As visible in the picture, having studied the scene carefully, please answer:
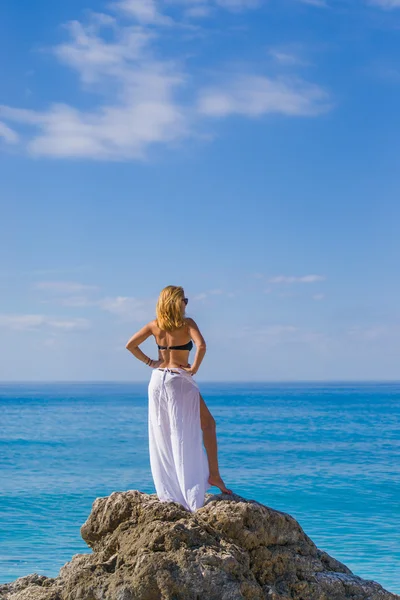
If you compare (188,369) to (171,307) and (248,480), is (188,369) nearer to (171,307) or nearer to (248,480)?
(171,307)

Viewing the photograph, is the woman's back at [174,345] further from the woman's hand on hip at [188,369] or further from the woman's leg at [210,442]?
the woman's leg at [210,442]

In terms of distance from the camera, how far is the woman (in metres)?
6.75

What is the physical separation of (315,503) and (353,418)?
38753 millimetres

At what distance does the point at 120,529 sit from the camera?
6.30 meters

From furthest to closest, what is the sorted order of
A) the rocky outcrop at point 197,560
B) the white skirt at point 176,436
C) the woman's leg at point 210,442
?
the woman's leg at point 210,442
the white skirt at point 176,436
the rocky outcrop at point 197,560

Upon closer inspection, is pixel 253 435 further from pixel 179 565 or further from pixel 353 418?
pixel 179 565

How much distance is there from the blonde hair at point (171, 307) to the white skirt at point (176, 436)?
0.44 m

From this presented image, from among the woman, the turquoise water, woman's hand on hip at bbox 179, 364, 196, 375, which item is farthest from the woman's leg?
the turquoise water

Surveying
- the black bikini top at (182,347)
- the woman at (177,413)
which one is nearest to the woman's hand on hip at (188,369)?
the woman at (177,413)

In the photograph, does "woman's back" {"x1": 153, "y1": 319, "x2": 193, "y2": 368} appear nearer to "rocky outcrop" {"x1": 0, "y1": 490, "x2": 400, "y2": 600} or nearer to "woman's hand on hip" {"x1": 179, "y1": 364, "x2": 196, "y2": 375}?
"woman's hand on hip" {"x1": 179, "y1": 364, "x2": 196, "y2": 375}

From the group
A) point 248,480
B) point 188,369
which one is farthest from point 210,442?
point 248,480

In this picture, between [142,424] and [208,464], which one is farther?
[142,424]

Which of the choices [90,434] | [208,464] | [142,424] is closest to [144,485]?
[208,464]

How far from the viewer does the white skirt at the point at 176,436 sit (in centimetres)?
673
